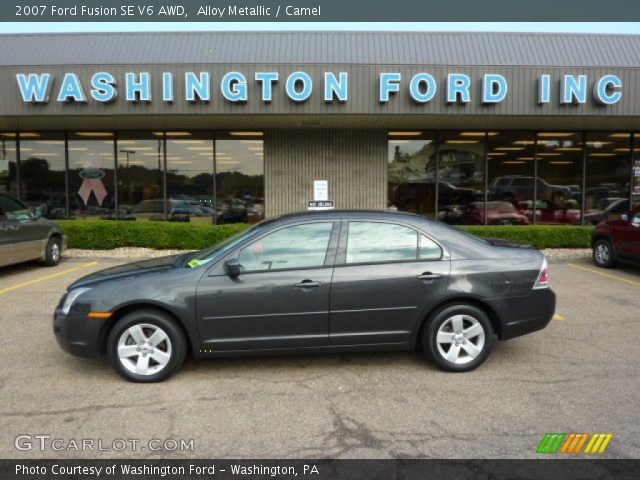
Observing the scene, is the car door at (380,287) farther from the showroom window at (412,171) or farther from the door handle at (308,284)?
the showroom window at (412,171)

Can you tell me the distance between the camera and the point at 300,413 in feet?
12.5

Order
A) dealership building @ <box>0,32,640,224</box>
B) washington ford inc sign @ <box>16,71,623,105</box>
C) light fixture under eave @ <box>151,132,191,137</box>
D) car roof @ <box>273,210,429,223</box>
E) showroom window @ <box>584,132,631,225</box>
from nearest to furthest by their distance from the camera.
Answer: car roof @ <box>273,210,429,223</box> < washington ford inc sign @ <box>16,71,623,105</box> < dealership building @ <box>0,32,640,224</box> < light fixture under eave @ <box>151,132,191,137</box> < showroom window @ <box>584,132,631,225</box>

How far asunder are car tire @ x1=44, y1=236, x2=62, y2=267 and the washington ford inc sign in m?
3.23

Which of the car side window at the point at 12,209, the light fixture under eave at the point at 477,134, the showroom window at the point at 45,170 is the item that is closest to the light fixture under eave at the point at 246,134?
the showroom window at the point at 45,170

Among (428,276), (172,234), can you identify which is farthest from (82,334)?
(172,234)

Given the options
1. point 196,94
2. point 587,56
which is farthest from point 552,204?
point 196,94

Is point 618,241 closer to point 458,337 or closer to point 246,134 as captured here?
point 458,337

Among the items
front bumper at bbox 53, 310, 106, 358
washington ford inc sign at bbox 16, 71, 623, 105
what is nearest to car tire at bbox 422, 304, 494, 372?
front bumper at bbox 53, 310, 106, 358

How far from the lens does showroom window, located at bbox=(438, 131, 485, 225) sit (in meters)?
14.5

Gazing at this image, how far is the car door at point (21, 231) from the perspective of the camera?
924 centimetres

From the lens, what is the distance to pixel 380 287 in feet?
14.6

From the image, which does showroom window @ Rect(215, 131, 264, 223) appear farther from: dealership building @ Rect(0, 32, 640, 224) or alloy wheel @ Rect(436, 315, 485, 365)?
alloy wheel @ Rect(436, 315, 485, 365)

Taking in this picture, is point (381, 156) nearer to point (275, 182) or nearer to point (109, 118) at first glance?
point (275, 182)

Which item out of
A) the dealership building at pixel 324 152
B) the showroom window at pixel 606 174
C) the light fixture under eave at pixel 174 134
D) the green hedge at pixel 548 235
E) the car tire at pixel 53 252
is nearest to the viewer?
the car tire at pixel 53 252
